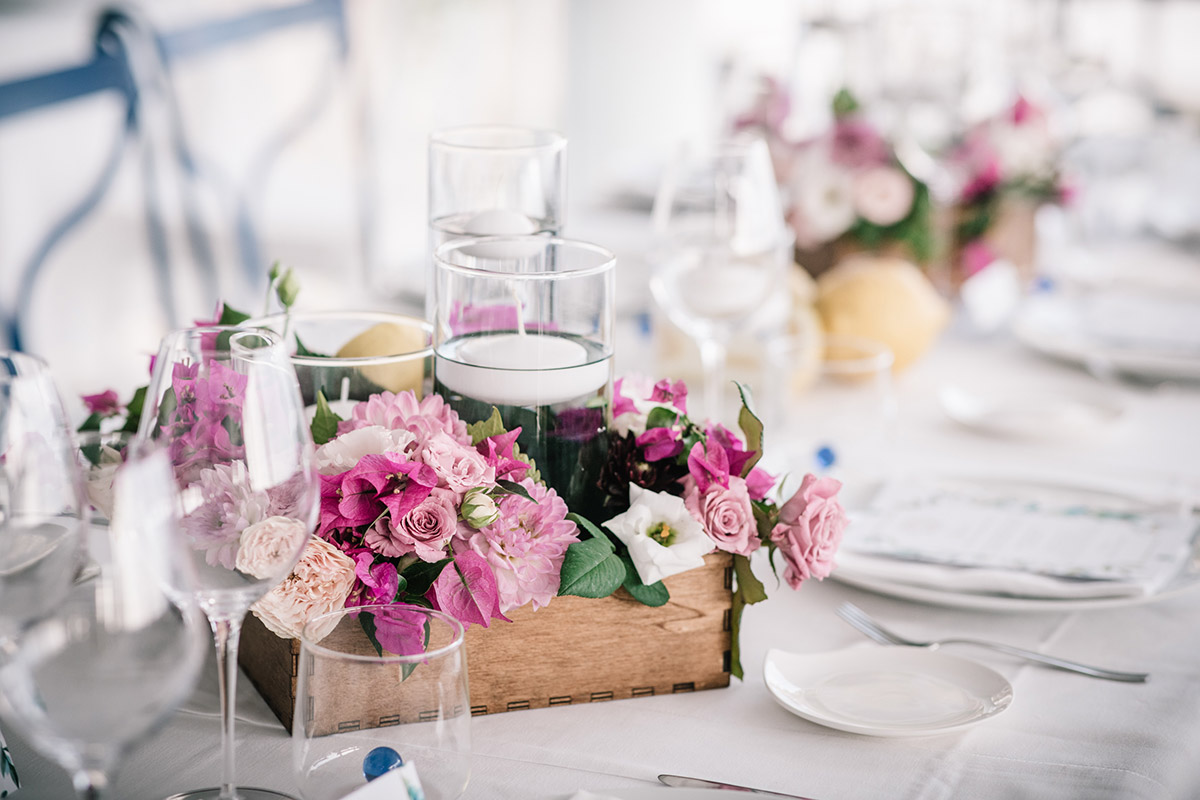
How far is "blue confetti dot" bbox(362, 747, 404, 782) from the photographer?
541 mm

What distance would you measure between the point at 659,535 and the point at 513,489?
0.10 metres

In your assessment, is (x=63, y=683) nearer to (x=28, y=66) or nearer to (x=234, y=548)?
(x=234, y=548)

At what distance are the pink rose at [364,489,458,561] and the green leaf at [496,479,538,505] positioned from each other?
0.03 meters

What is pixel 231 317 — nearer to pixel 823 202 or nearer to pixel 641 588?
pixel 641 588

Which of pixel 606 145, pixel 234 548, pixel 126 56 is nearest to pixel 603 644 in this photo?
pixel 234 548

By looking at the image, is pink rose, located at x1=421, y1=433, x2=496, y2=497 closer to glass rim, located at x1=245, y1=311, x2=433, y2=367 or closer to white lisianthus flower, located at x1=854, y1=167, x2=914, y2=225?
glass rim, located at x1=245, y1=311, x2=433, y2=367

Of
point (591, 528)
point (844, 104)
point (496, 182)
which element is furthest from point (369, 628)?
point (844, 104)

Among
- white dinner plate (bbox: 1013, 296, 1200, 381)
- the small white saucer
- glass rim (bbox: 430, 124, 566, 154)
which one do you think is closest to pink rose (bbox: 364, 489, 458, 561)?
glass rim (bbox: 430, 124, 566, 154)

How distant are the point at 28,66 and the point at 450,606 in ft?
6.28

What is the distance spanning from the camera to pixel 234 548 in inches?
20.5

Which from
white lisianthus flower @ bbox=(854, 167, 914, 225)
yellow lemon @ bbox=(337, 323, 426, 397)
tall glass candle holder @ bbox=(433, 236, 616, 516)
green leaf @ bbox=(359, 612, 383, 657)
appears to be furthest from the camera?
white lisianthus flower @ bbox=(854, 167, 914, 225)

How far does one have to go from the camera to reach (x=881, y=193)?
166 cm

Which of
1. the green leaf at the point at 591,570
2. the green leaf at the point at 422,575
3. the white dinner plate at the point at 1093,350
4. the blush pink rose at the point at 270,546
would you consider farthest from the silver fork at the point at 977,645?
the white dinner plate at the point at 1093,350

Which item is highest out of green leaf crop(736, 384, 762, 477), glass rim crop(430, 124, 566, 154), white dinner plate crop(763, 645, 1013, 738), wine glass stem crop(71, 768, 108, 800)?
glass rim crop(430, 124, 566, 154)
